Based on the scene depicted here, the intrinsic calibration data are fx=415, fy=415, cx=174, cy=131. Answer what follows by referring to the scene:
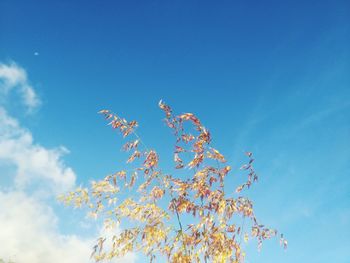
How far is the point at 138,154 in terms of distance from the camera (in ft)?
26.7

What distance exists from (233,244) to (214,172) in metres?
1.33

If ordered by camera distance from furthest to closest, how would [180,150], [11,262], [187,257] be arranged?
[11,262]
[180,150]
[187,257]

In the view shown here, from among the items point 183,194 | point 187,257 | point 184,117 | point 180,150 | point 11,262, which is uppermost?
point 11,262

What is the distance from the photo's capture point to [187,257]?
292 inches

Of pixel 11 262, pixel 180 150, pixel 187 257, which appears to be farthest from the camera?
pixel 11 262

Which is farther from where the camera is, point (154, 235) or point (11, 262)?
point (11, 262)

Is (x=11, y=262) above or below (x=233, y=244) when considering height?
above

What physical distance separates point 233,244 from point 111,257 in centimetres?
232

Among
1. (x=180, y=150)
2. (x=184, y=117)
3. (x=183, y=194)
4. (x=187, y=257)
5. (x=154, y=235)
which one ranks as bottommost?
(x=187, y=257)

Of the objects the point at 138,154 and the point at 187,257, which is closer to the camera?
the point at 187,257

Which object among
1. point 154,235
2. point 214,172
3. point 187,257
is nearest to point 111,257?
point 154,235

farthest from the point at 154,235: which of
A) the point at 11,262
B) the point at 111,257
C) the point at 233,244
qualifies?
the point at 11,262

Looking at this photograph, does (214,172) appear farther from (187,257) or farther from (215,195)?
(187,257)

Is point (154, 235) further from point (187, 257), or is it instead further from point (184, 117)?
point (184, 117)
